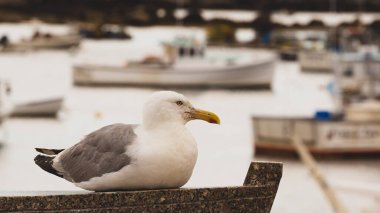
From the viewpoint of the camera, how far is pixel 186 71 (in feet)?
145

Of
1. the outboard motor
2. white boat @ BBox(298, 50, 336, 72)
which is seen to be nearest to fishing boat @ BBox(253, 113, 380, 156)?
the outboard motor

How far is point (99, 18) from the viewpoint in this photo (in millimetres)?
75875

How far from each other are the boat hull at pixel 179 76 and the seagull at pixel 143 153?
39501mm

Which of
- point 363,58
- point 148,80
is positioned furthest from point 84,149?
point 148,80

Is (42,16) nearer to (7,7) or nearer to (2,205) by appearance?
(7,7)

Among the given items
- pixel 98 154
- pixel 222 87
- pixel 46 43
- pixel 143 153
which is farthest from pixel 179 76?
pixel 143 153

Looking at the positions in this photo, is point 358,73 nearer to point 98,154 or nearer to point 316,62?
point 316,62

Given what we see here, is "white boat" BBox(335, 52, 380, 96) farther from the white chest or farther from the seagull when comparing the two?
the white chest

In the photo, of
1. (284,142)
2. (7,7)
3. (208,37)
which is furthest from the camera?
(208,37)

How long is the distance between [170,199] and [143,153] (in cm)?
28

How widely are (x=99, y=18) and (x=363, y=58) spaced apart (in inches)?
1704

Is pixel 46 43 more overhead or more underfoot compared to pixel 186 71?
more underfoot

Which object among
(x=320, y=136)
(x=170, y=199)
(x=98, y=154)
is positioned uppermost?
(x=98, y=154)

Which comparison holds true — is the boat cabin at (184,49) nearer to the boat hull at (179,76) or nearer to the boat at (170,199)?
the boat hull at (179,76)
